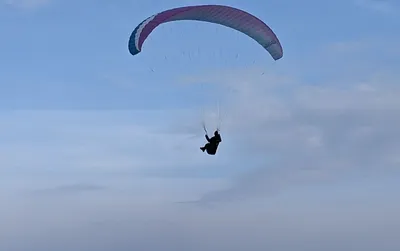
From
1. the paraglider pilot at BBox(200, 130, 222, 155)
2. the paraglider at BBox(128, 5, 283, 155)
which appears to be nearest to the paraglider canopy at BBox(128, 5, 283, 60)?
the paraglider at BBox(128, 5, 283, 155)

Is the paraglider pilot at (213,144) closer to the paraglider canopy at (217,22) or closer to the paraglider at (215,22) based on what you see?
the paraglider at (215,22)

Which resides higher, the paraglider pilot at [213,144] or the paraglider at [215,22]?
the paraglider at [215,22]

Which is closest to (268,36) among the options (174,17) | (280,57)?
(280,57)

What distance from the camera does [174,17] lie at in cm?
4838

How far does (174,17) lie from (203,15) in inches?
60.9

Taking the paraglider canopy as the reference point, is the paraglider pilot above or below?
below

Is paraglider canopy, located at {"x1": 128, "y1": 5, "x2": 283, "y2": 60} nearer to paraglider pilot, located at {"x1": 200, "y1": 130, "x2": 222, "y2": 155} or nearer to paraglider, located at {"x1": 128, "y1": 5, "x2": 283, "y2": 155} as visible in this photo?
paraglider, located at {"x1": 128, "y1": 5, "x2": 283, "y2": 155}

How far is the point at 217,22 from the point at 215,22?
3.8 inches

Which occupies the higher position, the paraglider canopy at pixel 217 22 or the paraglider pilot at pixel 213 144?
the paraglider canopy at pixel 217 22

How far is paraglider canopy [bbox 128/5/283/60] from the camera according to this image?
1900 inches

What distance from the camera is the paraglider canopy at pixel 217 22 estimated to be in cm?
4825

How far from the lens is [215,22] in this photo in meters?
49.9

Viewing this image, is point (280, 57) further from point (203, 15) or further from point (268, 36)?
point (203, 15)

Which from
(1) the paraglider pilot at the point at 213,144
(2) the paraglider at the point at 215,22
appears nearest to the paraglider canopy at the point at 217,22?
(2) the paraglider at the point at 215,22
